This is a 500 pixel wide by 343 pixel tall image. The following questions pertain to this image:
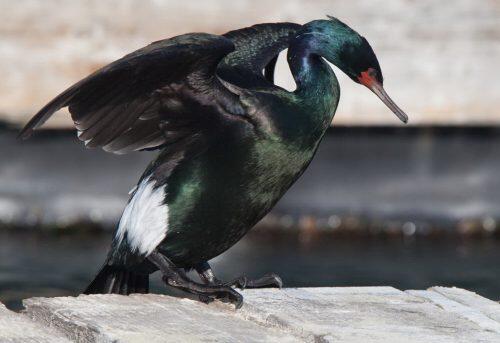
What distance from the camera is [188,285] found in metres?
4.65

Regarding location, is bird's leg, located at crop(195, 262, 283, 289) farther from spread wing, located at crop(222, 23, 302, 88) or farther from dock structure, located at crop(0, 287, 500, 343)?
spread wing, located at crop(222, 23, 302, 88)

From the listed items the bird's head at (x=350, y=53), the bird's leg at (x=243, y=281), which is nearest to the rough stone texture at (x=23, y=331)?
the bird's leg at (x=243, y=281)

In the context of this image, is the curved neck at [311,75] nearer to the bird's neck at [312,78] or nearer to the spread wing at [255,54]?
the bird's neck at [312,78]

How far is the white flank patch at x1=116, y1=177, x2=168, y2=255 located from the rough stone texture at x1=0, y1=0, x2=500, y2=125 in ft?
10.9

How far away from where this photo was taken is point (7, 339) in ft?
12.7

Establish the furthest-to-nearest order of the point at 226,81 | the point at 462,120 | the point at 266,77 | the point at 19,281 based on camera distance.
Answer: the point at 462,120 → the point at 19,281 → the point at 266,77 → the point at 226,81

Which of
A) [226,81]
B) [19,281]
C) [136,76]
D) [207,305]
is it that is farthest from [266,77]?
[19,281]

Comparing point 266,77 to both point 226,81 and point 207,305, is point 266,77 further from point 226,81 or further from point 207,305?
point 207,305

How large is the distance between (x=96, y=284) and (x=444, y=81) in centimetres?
373

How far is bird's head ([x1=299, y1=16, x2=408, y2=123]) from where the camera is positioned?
4.93m

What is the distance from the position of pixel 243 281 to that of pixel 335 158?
3.85 metres

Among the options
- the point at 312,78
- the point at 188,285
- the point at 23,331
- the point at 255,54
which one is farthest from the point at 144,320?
the point at 255,54

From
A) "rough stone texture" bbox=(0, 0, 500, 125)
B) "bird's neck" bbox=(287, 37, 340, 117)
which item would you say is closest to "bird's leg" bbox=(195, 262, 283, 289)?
"bird's neck" bbox=(287, 37, 340, 117)

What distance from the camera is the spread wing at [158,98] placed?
4.57 meters
